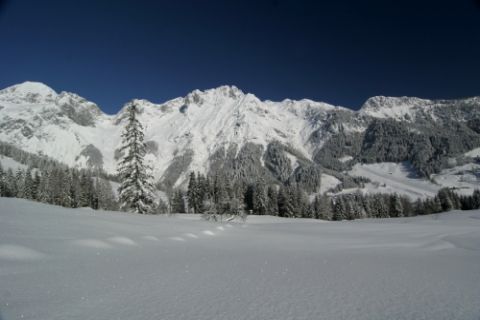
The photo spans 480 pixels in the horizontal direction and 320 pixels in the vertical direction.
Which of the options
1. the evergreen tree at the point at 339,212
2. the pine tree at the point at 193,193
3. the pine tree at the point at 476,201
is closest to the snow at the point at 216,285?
the pine tree at the point at 193,193

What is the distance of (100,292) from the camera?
312cm

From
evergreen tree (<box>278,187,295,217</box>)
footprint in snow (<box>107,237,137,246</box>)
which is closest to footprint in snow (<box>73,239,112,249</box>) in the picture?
footprint in snow (<box>107,237,137,246</box>)

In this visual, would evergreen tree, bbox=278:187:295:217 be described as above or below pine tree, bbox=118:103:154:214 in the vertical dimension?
below

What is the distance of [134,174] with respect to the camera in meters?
29.8

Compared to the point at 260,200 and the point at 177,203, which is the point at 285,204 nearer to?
the point at 260,200

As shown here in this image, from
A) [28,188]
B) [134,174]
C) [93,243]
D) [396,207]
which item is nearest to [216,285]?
[93,243]

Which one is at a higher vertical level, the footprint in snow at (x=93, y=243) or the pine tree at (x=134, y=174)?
the pine tree at (x=134, y=174)

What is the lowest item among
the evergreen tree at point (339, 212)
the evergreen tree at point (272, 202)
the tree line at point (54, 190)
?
the evergreen tree at point (339, 212)

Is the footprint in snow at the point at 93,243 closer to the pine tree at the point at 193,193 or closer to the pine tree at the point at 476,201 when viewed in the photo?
the pine tree at the point at 193,193

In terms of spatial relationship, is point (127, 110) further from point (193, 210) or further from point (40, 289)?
point (193, 210)

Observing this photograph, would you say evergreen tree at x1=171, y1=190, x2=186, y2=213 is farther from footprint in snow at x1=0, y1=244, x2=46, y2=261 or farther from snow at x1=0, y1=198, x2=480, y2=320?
footprint in snow at x1=0, y1=244, x2=46, y2=261

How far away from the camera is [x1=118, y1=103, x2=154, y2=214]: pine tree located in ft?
96.3

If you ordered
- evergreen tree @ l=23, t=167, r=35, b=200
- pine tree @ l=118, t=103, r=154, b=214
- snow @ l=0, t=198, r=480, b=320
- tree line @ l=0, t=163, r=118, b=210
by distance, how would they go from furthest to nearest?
evergreen tree @ l=23, t=167, r=35, b=200 < tree line @ l=0, t=163, r=118, b=210 < pine tree @ l=118, t=103, r=154, b=214 < snow @ l=0, t=198, r=480, b=320

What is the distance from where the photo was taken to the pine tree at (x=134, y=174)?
29.4 meters
